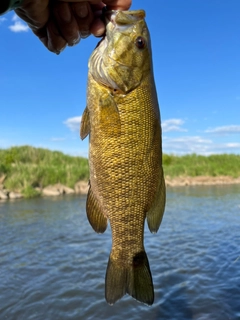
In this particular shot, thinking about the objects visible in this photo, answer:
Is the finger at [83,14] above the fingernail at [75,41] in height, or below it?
above

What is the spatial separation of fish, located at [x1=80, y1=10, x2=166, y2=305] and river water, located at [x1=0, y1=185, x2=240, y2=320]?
4271mm

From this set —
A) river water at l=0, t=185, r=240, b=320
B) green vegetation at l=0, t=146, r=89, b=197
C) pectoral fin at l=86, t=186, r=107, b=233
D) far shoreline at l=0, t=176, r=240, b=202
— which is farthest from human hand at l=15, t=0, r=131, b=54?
green vegetation at l=0, t=146, r=89, b=197

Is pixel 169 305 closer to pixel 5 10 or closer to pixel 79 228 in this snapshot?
pixel 5 10

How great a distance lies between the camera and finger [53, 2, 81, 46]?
2918 millimetres

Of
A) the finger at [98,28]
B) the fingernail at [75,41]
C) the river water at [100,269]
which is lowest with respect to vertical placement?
the river water at [100,269]

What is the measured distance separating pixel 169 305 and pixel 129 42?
5.48 metres

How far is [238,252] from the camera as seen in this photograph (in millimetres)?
9922

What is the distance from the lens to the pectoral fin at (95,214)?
2.74 m

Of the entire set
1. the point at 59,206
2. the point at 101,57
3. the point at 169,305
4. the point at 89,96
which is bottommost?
the point at 169,305

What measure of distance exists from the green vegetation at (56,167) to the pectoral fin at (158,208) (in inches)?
814

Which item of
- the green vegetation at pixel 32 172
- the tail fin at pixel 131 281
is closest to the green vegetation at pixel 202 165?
the green vegetation at pixel 32 172

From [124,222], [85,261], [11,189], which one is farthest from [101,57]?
[11,189]

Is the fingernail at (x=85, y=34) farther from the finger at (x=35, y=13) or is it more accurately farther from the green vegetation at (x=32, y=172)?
the green vegetation at (x=32, y=172)

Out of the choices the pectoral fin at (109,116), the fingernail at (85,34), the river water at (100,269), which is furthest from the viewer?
the river water at (100,269)
